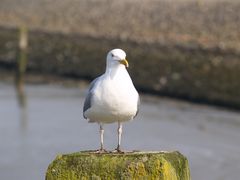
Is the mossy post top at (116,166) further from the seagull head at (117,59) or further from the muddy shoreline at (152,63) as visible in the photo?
the muddy shoreline at (152,63)

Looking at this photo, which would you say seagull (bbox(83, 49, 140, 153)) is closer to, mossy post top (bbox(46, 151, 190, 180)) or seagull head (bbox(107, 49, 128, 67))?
seagull head (bbox(107, 49, 128, 67))

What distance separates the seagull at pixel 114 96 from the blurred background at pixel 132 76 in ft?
19.5

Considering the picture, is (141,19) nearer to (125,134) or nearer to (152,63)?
(152,63)

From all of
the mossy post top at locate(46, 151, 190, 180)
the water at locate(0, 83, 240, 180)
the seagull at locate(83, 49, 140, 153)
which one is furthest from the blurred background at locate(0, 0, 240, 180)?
the mossy post top at locate(46, 151, 190, 180)

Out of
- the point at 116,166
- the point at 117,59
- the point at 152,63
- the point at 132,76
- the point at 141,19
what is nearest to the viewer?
the point at 116,166

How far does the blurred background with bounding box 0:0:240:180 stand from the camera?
13.6 m

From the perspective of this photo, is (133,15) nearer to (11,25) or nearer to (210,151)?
(11,25)

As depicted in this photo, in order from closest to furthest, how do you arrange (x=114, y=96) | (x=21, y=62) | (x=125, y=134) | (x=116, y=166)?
(x=116, y=166)
(x=114, y=96)
(x=125, y=134)
(x=21, y=62)

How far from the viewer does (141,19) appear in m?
31.8

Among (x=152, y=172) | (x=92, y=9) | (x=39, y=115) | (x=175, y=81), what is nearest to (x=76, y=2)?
(x=92, y=9)

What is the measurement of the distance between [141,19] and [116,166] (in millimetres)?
27668

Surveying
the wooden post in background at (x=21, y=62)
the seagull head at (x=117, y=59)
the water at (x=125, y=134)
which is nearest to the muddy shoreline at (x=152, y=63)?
the wooden post in background at (x=21, y=62)

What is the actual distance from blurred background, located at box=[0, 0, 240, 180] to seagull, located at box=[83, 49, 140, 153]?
5951 millimetres

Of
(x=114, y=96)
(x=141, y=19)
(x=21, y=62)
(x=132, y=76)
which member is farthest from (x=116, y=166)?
(x=141, y=19)
